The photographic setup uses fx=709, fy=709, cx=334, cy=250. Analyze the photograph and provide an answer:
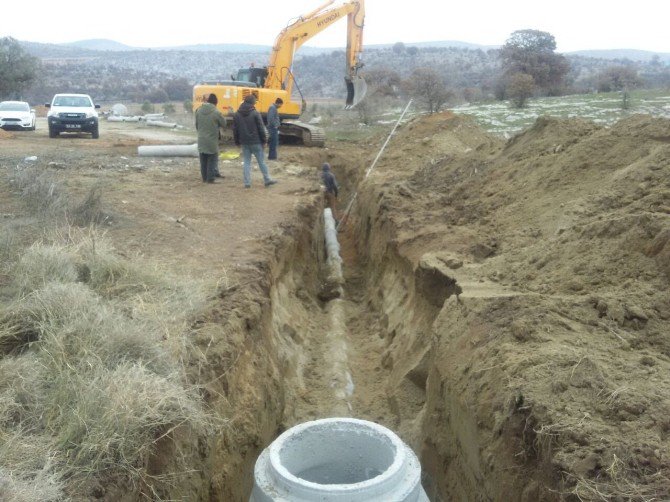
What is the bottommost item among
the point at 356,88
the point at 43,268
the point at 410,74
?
the point at 43,268

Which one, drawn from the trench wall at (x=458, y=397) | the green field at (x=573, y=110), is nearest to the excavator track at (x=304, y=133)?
the green field at (x=573, y=110)

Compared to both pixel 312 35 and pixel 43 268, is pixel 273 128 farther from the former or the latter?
pixel 43 268

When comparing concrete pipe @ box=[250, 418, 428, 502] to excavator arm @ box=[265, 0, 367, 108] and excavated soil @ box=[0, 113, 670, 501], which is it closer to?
excavated soil @ box=[0, 113, 670, 501]

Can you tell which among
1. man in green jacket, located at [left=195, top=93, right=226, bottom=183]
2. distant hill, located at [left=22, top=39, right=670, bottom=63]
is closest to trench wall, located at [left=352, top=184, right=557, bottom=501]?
man in green jacket, located at [left=195, top=93, right=226, bottom=183]

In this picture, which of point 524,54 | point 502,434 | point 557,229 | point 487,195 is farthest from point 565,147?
point 524,54

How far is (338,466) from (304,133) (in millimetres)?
15658

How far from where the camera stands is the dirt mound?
4043 millimetres

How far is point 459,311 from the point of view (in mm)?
6586

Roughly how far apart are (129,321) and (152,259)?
2.47 meters

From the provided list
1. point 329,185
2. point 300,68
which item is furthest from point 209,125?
point 300,68

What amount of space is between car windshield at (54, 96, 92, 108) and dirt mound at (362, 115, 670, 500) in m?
17.2

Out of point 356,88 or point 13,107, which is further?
point 13,107

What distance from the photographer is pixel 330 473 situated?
18.7 feet

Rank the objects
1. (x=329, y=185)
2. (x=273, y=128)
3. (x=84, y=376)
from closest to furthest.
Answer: (x=84, y=376) → (x=329, y=185) → (x=273, y=128)
